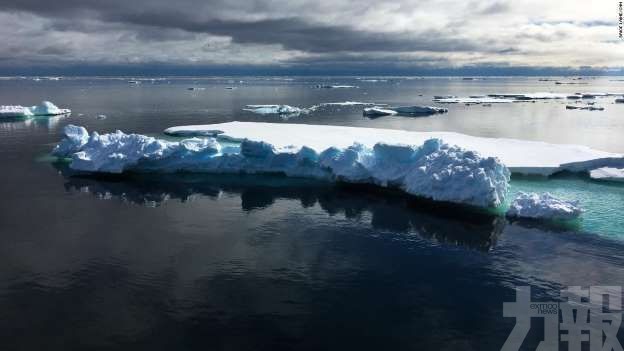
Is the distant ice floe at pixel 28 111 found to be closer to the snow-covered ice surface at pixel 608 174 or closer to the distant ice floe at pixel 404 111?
the distant ice floe at pixel 404 111

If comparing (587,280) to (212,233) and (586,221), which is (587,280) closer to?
(586,221)

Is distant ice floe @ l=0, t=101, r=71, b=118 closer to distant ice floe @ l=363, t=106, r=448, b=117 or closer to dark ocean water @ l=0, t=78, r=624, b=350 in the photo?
dark ocean water @ l=0, t=78, r=624, b=350

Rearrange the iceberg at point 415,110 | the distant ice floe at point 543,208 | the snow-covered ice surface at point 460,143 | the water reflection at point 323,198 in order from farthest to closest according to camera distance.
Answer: the iceberg at point 415,110, the snow-covered ice surface at point 460,143, the water reflection at point 323,198, the distant ice floe at point 543,208

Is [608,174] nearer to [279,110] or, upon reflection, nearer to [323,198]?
[323,198]

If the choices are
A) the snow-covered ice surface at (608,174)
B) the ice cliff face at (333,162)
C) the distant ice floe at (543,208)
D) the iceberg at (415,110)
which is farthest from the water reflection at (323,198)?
the iceberg at (415,110)

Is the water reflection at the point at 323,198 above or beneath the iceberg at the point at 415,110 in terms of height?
beneath

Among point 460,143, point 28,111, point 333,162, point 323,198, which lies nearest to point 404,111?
point 460,143

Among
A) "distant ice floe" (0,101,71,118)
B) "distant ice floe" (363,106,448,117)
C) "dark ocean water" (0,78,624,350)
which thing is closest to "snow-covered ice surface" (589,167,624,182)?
"dark ocean water" (0,78,624,350)
